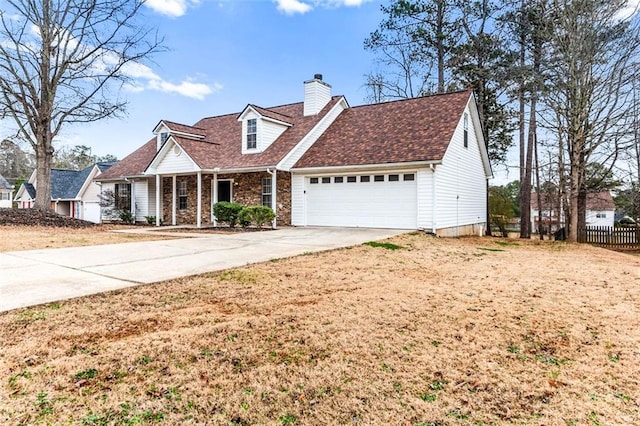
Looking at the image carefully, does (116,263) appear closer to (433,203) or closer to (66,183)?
(433,203)

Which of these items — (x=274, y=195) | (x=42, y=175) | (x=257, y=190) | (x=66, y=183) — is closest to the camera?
(x=274, y=195)

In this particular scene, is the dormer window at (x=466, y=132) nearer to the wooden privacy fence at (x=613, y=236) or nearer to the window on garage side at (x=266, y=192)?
the wooden privacy fence at (x=613, y=236)

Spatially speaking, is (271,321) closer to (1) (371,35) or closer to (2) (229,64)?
(2) (229,64)

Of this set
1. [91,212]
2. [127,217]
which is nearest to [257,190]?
[127,217]

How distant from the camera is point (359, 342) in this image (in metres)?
3.43

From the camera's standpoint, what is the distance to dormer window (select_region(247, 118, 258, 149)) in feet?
56.0

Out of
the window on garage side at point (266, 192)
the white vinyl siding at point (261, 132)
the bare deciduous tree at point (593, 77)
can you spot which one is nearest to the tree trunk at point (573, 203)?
the bare deciduous tree at point (593, 77)

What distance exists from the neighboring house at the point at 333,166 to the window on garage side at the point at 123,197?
0.54 metres

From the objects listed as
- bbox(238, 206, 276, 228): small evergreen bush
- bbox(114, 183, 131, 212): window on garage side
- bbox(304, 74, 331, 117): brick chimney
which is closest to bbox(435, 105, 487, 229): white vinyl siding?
bbox(238, 206, 276, 228): small evergreen bush

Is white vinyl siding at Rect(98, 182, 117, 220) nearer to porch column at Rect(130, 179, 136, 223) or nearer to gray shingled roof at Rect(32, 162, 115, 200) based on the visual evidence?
porch column at Rect(130, 179, 136, 223)

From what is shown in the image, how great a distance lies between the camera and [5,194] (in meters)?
47.8

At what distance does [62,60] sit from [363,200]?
15112 millimetres

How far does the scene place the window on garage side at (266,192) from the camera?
54.3 ft

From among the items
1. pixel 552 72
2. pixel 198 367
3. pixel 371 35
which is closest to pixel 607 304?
pixel 198 367
